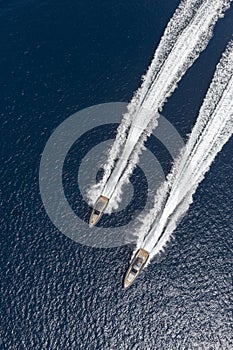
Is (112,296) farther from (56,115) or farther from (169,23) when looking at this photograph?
(169,23)

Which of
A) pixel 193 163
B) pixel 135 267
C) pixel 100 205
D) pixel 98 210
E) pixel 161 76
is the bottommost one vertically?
pixel 135 267

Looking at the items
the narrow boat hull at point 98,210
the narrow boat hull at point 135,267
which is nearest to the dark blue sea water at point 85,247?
the narrow boat hull at point 135,267

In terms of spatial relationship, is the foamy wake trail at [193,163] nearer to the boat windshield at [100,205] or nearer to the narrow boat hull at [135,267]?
the narrow boat hull at [135,267]

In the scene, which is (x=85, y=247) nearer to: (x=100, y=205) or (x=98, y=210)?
(x=98, y=210)

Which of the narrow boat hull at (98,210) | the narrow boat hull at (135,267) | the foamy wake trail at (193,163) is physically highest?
the foamy wake trail at (193,163)

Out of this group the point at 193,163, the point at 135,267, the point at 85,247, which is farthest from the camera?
the point at 193,163

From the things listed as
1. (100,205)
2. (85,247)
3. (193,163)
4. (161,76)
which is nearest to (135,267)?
(85,247)

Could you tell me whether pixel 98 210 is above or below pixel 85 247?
above

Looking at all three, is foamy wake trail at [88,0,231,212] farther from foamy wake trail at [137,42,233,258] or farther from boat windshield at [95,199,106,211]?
foamy wake trail at [137,42,233,258]
